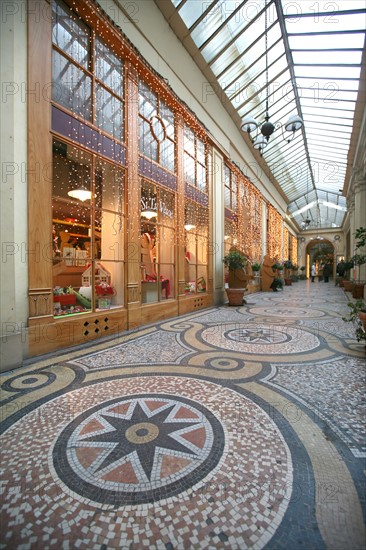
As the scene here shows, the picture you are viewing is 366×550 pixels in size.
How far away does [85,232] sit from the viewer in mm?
4797

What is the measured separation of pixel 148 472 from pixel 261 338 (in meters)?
3.21

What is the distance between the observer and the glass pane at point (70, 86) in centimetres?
371

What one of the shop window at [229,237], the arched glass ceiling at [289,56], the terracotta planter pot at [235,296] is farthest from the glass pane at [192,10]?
the terracotta planter pot at [235,296]

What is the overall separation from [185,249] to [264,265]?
7664 millimetres

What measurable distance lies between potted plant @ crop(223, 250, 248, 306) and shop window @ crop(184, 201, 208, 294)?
0.77m

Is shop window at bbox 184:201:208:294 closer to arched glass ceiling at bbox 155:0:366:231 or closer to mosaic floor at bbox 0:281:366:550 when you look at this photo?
arched glass ceiling at bbox 155:0:366:231

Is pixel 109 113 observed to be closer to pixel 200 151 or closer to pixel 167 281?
pixel 167 281

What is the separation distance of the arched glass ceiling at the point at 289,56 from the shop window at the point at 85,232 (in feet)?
13.6

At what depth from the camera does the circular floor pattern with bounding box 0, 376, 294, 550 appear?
3.64ft

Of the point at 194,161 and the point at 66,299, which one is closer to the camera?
the point at 66,299

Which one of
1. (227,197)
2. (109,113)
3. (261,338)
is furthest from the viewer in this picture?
(227,197)

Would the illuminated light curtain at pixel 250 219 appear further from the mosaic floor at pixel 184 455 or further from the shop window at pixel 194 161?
the mosaic floor at pixel 184 455

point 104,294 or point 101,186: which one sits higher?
point 101,186

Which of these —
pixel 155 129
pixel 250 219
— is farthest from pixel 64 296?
pixel 250 219
